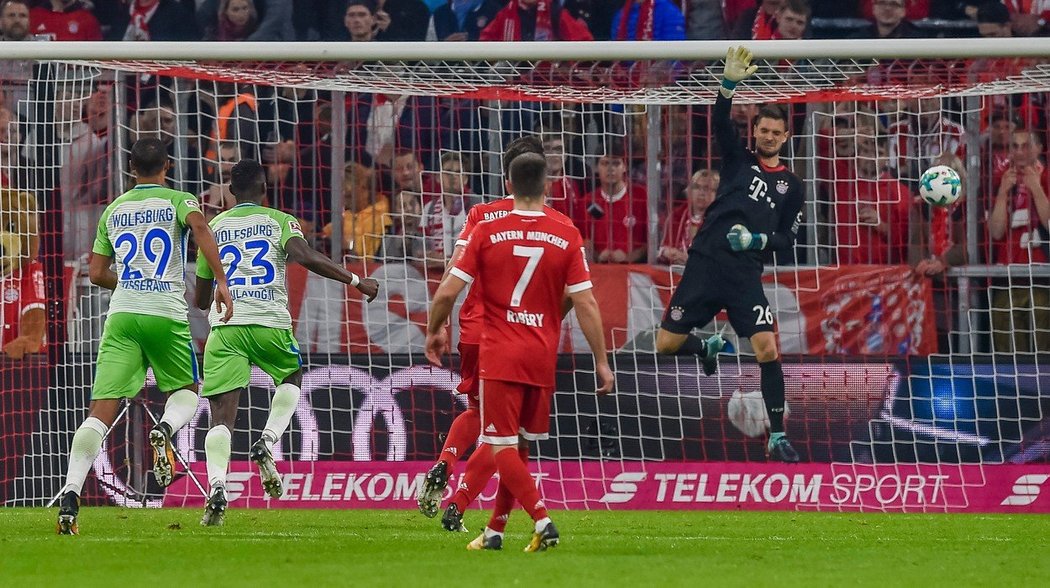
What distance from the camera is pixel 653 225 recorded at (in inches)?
533

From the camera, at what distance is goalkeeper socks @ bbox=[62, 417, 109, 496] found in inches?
346

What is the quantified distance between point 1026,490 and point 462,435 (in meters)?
5.09

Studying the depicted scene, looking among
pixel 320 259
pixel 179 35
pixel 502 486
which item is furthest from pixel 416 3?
pixel 502 486

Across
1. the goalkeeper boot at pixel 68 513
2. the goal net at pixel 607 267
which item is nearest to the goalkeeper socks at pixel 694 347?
the goal net at pixel 607 267

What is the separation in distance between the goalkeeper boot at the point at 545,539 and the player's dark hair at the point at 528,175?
61.5 inches

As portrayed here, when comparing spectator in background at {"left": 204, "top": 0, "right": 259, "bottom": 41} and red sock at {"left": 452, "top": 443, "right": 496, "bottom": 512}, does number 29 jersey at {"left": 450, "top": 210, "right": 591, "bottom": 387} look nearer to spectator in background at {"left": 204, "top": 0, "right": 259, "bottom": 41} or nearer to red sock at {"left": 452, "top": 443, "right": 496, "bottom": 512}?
red sock at {"left": 452, "top": 443, "right": 496, "bottom": 512}

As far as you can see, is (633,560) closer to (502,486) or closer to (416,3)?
(502,486)

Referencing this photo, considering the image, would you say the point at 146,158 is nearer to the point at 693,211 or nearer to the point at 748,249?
the point at 748,249

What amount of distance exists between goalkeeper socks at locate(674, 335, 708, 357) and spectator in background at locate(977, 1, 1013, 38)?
514 centimetres

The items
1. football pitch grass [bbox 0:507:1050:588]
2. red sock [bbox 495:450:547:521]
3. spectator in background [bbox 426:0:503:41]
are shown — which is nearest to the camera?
football pitch grass [bbox 0:507:1050:588]

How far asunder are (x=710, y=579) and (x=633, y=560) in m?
0.86

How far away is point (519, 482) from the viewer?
296 inches

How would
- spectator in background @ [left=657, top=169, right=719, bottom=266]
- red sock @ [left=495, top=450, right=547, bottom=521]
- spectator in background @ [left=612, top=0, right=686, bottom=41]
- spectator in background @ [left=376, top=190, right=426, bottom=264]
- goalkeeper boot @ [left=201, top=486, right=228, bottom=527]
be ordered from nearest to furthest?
red sock @ [left=495, top=450, right=547, bottom=521] < goalkeeper boot @ [left=201, top=486, right=228, bottom=527] < spectator in background @ [left=376, top=190, right=426, bottom=264] < spectator in background @ [left=657, top=169, right=719, bottom=266] < spectator in background @ [left=612, top=0, right=686, bottom=41]

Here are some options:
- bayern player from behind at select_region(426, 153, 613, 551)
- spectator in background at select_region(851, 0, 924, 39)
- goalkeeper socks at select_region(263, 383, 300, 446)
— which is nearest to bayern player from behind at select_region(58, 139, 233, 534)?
goalkeeper socks at select_region(263, 383, 300, 446)
